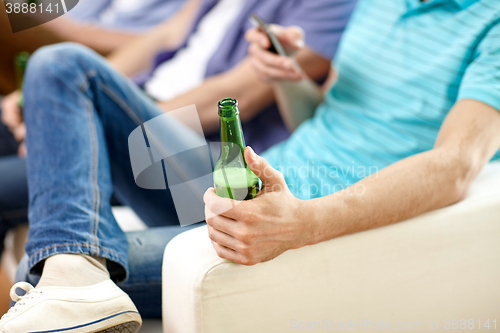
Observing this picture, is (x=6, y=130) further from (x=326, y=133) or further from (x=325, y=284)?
(x=325, y=284)

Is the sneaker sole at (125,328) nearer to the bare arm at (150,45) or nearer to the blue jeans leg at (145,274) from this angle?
the blue jeans leg at (145,274)

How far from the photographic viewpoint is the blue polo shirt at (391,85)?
0.77 m

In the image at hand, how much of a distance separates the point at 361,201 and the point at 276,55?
0.49m

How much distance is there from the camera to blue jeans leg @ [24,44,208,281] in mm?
626

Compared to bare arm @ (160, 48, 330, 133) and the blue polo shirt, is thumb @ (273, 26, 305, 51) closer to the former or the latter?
the blue polo shirt

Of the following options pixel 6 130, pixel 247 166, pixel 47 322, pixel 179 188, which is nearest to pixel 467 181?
pixel 247 166

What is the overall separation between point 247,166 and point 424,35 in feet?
1.94

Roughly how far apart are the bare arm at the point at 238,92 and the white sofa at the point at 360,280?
670 millimetres

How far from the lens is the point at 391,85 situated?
0.90m

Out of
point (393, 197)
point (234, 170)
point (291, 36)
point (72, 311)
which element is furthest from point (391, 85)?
point (72, 311)

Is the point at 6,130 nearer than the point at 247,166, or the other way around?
the point at 247,166

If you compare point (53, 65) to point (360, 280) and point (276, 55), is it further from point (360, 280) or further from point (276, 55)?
point (360, 280)

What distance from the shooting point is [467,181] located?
0.63m

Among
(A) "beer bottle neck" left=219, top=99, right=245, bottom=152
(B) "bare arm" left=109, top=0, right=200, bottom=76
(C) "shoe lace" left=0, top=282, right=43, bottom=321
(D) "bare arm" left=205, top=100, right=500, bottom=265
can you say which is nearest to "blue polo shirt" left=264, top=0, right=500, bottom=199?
(D) "bare arm" left=205, top=100, right=500, bottom=265
